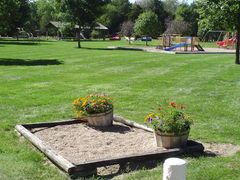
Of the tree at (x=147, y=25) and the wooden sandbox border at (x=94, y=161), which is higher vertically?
the tree at (x=147, y=25)

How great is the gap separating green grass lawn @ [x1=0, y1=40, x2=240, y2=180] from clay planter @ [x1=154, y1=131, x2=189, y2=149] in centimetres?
41

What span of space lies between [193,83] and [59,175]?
9.93 meters

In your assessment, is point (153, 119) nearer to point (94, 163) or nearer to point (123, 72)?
point (94, 163)

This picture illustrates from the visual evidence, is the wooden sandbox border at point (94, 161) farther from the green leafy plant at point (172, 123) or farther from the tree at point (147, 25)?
the tree at point (147, 25)

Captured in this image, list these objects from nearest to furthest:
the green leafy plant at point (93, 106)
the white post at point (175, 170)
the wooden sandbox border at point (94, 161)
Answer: the white post at point (175, 170), the wooden sandbox border at point (94, 161), the green leafy plant at point (93, 106)

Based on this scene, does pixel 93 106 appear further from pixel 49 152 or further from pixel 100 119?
pixel 49 152

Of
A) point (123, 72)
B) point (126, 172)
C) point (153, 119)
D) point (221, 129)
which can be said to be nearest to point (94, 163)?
point (126, 172)

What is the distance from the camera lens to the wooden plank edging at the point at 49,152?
17.0 ft

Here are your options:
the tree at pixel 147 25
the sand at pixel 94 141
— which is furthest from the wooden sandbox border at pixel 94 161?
the tree at pixel 147 25

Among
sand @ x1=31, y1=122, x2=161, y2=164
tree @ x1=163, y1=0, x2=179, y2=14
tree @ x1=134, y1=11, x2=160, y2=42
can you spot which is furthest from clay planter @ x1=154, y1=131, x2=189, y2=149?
tree @ x1=163, y1=0, x2=179, y2=14

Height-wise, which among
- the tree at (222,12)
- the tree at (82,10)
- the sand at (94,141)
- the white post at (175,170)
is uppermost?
the tree at (82,10)

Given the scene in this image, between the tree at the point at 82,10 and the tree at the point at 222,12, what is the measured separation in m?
26.2

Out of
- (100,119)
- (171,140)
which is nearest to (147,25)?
(100,119)

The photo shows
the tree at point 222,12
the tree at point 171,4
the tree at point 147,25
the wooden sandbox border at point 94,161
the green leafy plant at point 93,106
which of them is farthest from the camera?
the tree at point 171,4
